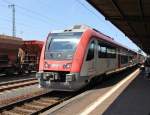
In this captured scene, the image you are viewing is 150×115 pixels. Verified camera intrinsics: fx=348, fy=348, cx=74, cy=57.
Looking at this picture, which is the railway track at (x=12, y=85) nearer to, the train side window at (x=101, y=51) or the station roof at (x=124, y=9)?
the train side window at (x=101, y=51)

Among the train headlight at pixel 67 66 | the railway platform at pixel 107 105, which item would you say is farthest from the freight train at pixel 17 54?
the railway platform at pixel 107 105

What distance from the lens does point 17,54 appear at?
94.2 ft

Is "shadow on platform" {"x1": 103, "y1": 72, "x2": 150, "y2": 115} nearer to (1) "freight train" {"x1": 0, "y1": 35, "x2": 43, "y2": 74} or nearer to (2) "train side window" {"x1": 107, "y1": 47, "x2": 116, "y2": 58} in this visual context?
(2) "train side window" {"x1": 107, "y1": 47, "x2": 116, "y2": 58}

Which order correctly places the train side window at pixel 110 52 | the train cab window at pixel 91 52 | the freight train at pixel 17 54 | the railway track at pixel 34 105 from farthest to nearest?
the freight train at pixel 17 54
the train side window at pixel 110 52
the train cab window at pixel 91 52
the railway track at pixel 34 105

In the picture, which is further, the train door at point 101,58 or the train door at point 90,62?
the train door at point 101,58

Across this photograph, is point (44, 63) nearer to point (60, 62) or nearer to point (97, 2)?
point (60, 62)

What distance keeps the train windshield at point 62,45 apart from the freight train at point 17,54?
10480mm

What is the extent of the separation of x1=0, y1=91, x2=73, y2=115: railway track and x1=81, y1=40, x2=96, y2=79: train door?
133 centimetres

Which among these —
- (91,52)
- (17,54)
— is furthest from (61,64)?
(17,54)

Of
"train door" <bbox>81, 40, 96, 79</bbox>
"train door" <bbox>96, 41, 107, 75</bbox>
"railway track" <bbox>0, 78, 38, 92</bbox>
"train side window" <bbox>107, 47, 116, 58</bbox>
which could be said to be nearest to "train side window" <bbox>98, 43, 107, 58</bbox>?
"train door" <bbox>96, 41, 107, 75</bbox>

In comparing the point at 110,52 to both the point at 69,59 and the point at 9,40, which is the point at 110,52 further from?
the point at 9,40

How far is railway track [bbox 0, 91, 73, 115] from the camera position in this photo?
11.1 meters

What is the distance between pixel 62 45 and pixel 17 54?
1375 cm

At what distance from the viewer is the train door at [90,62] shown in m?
15.4
